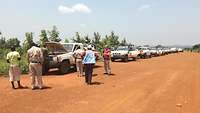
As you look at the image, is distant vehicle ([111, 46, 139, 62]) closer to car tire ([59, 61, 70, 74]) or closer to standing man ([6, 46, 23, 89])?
car tire ([59, 61, 70, 74])

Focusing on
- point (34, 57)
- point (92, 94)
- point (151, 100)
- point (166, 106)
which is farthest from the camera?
point (34, 57)

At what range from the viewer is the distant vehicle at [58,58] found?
20828 mm

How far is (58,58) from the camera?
21.0 m

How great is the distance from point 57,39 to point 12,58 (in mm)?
34885

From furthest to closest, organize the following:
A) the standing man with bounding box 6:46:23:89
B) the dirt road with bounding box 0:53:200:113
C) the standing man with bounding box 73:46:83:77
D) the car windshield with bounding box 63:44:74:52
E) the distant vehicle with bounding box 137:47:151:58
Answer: the distant vehicle with bounding box 137:47:151:58 < the car windshield with bounding box 63:44:74:52 < the standing man with bounding box 73:46:83:77 < the standing man with bounding box 6:46:23:89 < the dirt road with bounding box 0:53:200:113

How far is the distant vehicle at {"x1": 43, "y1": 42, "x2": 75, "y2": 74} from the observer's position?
20828mm

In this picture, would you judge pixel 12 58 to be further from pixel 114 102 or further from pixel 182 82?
pixel 182 82

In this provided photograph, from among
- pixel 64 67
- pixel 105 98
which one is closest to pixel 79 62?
pixel 64 67

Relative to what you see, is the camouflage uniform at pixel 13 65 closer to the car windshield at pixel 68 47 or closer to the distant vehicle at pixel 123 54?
the car windshield at pixel 68 47

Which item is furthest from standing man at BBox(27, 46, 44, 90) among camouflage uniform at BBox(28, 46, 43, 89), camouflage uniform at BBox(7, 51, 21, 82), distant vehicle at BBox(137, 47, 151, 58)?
distant vehicle at BBox(137, 47, 151, 58)

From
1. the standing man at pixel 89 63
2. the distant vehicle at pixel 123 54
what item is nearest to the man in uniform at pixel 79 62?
the standing man at pixel 89 63

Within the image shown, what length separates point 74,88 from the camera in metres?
15.1

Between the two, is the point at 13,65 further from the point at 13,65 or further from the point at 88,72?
the point at 88,72

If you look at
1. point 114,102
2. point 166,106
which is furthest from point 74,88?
point 166,106
